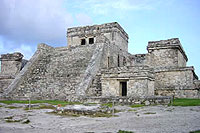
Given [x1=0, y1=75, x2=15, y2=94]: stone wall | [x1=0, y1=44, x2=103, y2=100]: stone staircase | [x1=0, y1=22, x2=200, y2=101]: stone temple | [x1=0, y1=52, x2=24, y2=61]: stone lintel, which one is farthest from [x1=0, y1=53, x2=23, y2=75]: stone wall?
[x1=0, y1=44, x2=103, y2=100]: stone staircase

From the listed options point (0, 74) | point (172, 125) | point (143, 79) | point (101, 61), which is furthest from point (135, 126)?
point (0, 74)

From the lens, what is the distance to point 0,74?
74.6 ft

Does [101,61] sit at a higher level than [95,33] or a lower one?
lower

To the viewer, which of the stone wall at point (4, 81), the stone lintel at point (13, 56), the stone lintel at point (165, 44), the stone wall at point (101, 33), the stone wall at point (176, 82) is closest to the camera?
the stone wall at point (176, 82)

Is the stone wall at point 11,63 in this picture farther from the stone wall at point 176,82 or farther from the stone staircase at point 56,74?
the stone wall at point 176,82

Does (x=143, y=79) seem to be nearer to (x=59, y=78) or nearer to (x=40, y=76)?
(x=59, y=78)

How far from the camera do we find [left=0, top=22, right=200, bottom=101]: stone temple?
12.6 meters

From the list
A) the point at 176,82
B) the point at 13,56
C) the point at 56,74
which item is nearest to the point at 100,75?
the point at 56,74

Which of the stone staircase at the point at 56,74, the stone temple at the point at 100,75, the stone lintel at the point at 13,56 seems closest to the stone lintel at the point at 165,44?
the stone temple at the point at 100,75

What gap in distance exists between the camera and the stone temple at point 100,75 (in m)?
12.6

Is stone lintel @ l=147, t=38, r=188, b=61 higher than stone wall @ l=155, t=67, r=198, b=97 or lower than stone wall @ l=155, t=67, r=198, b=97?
higher

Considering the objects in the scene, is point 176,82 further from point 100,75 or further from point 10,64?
point 10,64

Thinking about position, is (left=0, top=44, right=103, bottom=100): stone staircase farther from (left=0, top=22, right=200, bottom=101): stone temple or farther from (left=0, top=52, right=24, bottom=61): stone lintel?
(left=0, top=52, right=24, bottom=61): stone lintel

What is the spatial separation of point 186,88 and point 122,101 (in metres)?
6.18
